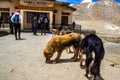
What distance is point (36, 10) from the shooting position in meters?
26.2

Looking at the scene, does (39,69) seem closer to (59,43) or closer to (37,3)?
(59,43)

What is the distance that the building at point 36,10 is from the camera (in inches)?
1023

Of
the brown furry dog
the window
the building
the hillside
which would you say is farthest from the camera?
the hillside

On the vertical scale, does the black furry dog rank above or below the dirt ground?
above

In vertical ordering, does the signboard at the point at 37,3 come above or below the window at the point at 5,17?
above

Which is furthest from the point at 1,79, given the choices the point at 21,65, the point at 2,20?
the point at 2,20

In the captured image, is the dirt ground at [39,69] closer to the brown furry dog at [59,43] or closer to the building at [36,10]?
the brown furry dog at [59,43]

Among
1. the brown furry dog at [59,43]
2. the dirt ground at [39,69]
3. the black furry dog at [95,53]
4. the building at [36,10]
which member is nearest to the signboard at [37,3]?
the building at [36,10]

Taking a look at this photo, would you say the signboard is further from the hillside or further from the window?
the hillside

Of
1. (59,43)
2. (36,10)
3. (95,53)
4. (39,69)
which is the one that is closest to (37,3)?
(36,10)

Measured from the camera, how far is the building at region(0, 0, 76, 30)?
26.0m

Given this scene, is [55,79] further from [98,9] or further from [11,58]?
[98,9]

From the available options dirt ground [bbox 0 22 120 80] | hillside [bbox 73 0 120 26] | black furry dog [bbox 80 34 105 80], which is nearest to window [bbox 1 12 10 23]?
dirt ground [bbox 0 22 120 80]

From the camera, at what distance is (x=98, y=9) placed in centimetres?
8225
